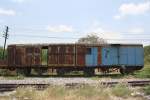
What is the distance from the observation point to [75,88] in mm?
16266

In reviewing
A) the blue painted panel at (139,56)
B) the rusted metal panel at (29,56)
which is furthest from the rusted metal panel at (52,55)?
the blue painted panel at (139,56)

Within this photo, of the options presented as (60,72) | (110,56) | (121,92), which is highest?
(110,56)

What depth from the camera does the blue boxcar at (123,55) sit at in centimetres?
3472

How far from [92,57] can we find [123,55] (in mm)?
3355

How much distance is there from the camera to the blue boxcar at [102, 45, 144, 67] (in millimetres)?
34719

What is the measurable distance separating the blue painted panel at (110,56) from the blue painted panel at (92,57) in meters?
0.82

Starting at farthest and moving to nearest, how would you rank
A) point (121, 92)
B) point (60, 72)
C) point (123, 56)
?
point (123, 56)
point (60, 72)
point (121, 92)

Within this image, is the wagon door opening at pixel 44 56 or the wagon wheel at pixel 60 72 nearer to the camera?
the wagon wheel at pixel 60 72

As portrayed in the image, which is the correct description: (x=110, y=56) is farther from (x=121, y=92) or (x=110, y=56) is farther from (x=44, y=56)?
(x=121, y=92)

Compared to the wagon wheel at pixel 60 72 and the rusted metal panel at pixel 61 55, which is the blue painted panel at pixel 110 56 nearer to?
the rusted metal panel at pixel 61 55

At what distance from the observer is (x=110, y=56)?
3484 centimetres

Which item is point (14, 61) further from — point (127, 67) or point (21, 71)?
point (127, 67)

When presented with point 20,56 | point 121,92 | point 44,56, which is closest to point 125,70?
point 44,56

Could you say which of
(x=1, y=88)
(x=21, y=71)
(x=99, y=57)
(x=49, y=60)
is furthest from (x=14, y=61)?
(x=1, y=88)
